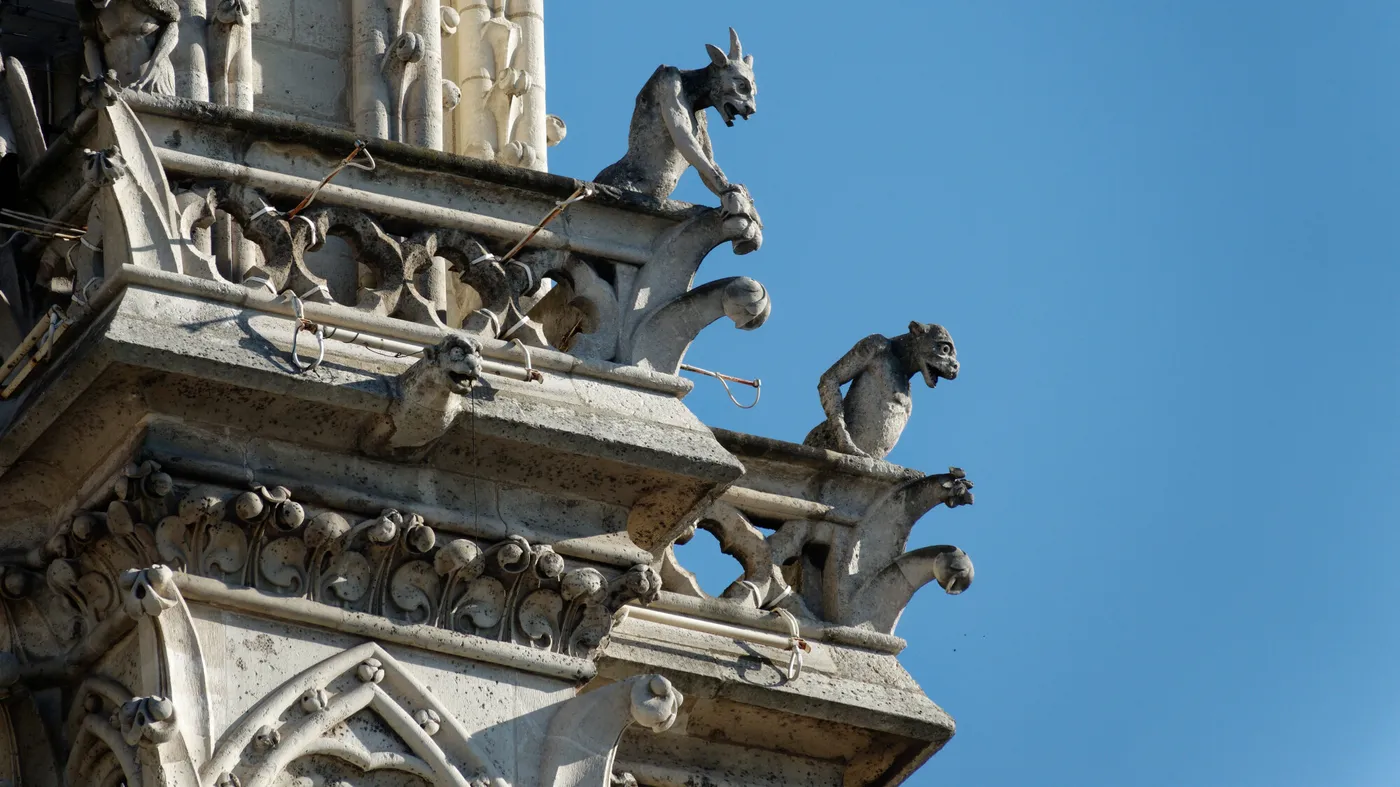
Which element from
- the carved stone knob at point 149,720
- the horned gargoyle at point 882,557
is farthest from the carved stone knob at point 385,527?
the horned gargoyle at point 882,557

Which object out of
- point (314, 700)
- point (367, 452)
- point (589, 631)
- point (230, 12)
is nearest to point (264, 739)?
point (314, 700)

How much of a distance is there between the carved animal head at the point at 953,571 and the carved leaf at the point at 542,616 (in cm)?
239

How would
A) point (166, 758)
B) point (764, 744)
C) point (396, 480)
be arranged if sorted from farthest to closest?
1. point (764, 744)
2. point (396, 480)
3. point (166, 758)

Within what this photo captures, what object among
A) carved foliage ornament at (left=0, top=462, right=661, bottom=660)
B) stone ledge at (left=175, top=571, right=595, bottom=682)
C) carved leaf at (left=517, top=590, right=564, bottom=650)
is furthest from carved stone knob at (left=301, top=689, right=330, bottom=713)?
carved leaf at (left=517, top=590, right=564, bottom=650)

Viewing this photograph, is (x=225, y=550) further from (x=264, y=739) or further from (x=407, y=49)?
(x=407, y=49)

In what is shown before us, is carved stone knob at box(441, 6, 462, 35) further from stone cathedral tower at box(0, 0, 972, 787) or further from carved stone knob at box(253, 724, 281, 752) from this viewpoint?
carved stone knob at box(253, 724, 281, 752)

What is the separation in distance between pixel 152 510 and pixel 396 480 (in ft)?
3.19

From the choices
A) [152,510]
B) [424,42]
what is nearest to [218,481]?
[152,510]

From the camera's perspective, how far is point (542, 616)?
16016mm

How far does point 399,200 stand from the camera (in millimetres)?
16453

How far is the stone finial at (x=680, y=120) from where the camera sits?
17125 millimetres

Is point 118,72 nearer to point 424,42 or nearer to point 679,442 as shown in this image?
point 424,42

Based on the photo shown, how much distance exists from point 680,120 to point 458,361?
7.02ft

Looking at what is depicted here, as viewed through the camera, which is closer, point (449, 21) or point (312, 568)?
point (312, 568)
